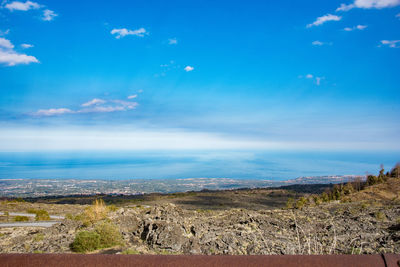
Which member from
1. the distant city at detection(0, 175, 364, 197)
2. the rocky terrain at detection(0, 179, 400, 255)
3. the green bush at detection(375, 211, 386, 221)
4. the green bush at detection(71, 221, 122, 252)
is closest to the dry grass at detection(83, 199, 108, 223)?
the rocky terrain at detection(0, 179, 400, 255)

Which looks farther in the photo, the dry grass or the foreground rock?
the dry grass

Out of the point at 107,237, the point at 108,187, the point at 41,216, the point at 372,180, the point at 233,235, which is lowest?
the point at 108,187

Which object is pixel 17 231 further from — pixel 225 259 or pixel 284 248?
pixel 225 259

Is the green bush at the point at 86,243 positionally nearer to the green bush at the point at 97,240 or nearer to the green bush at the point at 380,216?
the green bush at the point at 97,240

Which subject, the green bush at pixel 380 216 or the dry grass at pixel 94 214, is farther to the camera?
the dry grass at pixel 94 214

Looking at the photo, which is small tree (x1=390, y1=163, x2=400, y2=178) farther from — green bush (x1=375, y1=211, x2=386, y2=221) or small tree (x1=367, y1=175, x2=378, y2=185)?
green bush (x1=375, y1=211, x2=386, y2=221)

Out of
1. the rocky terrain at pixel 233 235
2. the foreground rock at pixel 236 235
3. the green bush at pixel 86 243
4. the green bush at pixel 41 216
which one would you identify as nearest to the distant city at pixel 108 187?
the green bush at pixel 41 216

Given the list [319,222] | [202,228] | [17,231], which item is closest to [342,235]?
[319,222]

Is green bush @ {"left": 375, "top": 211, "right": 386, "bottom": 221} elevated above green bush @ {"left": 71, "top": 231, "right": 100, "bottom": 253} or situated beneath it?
situated beneath

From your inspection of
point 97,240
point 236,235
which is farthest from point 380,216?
point 97,240

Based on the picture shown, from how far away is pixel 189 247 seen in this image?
868cm

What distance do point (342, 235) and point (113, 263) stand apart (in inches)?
399

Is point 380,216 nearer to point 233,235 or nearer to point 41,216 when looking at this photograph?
point 233,235

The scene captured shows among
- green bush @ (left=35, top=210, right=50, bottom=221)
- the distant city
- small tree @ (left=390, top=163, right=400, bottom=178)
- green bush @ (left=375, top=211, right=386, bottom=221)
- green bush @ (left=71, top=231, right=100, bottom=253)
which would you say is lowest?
the distant city
